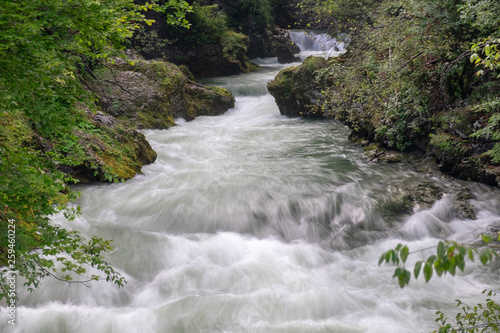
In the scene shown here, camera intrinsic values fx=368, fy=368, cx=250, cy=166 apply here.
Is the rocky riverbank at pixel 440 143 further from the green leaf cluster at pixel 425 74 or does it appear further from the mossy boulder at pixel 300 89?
the mossy boulder at pixel 300 89

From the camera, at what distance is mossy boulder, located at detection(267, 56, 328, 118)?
13422 millimetres

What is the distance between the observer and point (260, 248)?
5652 millimetres

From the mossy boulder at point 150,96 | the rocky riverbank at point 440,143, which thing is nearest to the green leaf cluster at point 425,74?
the rocky riverbank at point 440,143

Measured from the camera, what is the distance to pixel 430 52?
743 cm

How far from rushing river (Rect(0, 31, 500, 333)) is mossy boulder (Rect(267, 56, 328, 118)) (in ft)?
14.5

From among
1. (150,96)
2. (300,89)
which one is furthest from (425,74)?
(150,96)

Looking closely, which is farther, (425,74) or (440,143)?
(425,74)

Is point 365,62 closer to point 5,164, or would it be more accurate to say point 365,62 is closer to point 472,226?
point 472,226

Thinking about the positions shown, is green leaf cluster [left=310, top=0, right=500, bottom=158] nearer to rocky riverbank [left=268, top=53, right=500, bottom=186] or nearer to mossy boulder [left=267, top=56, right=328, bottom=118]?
rocky riverbank [left=268, top=53, right=500, bottom=186]

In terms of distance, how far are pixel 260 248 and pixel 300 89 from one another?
30.2ft

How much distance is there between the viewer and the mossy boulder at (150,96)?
1132 cm

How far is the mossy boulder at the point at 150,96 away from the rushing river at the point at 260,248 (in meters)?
2.65

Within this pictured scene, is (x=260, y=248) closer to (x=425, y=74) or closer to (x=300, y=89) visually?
(x=425, y=74)

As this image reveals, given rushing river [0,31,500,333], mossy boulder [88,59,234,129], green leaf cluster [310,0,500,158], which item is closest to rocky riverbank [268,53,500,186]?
green leaf cluster [310,0,500,158]
